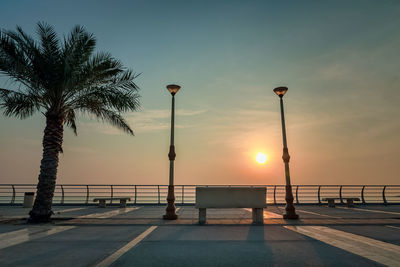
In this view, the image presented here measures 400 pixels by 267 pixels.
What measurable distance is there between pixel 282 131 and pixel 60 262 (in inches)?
400

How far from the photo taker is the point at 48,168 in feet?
32.7

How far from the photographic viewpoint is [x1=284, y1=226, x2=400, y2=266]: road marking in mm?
4336

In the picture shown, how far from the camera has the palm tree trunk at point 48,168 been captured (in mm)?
9469

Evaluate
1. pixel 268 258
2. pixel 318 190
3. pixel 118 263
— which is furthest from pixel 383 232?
pixel 318 190

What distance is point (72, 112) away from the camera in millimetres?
12359

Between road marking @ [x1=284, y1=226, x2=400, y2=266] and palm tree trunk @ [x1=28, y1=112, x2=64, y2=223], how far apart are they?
905 centimetres

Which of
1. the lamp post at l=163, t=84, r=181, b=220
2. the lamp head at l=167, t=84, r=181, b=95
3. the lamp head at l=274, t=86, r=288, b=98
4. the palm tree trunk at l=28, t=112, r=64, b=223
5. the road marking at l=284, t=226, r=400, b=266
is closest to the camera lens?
the road marking at l=284, t=226, r=400, b=266

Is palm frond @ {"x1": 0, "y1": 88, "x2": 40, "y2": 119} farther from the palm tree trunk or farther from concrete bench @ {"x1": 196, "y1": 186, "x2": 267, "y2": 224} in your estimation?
concrete bench @ {"x1": 196, "y1": 186, "x2": 267, "y2": 224}

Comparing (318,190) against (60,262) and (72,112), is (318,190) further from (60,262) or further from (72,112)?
(60,262)

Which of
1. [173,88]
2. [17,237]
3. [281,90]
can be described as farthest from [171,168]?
[281,90]

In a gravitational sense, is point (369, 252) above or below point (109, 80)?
below

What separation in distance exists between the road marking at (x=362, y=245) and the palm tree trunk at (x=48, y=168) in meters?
9.05

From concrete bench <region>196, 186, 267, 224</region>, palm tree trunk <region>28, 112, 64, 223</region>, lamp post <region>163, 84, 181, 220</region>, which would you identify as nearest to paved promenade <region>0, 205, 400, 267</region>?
concrete bench <region>196, 186, 267, 224</region>

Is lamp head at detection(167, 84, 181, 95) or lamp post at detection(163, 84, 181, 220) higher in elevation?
lamp head at detection(167, 84, 181, 95)
